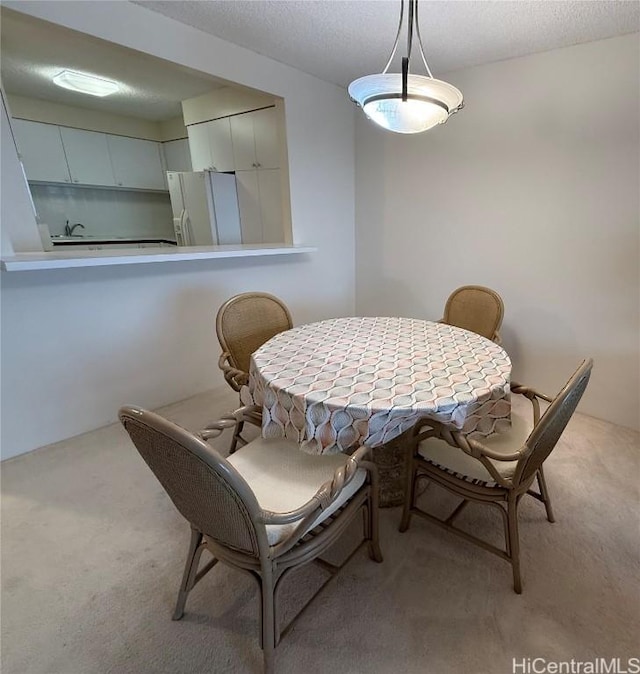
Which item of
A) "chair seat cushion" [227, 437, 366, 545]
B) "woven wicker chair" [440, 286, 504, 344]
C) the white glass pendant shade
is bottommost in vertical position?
"chair seat cushion" [227, 437, 366, 545]

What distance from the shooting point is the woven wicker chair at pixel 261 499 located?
0.82 m

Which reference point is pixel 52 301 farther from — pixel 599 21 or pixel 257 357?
pixel 599 21

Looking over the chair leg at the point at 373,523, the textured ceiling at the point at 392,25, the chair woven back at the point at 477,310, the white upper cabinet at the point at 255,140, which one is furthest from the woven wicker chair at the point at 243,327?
the white upper cabinet at the point at 255,140

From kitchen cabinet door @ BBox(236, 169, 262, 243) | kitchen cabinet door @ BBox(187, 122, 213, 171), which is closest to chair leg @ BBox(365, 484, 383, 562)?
kitchen cabinet door @ BBox(236, 169, 262, 243)

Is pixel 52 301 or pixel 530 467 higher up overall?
pixel 52 301

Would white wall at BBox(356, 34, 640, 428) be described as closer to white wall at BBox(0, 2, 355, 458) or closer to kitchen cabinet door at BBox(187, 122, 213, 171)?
white wall at BBox(0, 2, 355, 458)

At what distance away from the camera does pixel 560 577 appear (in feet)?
4.45

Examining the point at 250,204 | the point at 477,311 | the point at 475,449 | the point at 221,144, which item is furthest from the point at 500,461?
the point at 221,144

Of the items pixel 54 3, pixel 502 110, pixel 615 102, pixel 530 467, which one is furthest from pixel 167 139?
pixel 530 467

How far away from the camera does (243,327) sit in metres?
2.10

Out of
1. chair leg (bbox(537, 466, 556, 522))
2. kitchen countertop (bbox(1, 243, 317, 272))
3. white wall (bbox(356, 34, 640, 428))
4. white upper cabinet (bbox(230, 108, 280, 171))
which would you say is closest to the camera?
chair leg (bbox(537, 466, 556, 522))

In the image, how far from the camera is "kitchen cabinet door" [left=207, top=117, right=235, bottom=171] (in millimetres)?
3536

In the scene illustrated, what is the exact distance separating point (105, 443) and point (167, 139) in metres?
4.15

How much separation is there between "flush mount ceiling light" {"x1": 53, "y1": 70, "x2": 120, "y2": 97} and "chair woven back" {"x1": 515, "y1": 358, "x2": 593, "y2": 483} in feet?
13.5
